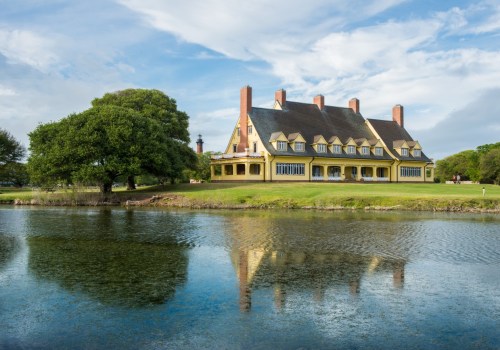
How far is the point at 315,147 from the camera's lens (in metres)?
55.8

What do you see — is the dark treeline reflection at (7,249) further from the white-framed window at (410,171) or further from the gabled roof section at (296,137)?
the white-framed window at (410,171)

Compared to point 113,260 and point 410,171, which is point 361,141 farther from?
point 113,260

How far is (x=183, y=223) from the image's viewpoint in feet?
76.6

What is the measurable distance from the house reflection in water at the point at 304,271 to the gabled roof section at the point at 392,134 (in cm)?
5092

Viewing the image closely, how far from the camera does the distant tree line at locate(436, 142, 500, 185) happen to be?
77.3m

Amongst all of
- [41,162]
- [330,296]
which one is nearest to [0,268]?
[330,296]

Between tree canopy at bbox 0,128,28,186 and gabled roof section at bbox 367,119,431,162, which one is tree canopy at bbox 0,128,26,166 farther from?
gabled roof section at bbox 367,119,431,162

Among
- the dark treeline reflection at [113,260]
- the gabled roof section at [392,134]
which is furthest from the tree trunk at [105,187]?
the gabled roof section at [392,134]

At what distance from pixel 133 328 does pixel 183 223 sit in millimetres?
16051

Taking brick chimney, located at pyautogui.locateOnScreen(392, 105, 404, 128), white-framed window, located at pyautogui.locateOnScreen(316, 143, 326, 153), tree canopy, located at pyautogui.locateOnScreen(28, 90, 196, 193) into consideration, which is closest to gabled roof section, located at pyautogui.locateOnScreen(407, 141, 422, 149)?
brick chimney, located at pyautogui.locateOnScreen(392, 105, 404, 128)

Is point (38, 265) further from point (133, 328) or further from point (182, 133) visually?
point (182, 133)

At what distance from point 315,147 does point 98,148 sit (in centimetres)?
2631

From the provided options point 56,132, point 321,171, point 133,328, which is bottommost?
point 133,328

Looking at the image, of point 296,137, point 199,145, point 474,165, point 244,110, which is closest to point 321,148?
point 296,137
